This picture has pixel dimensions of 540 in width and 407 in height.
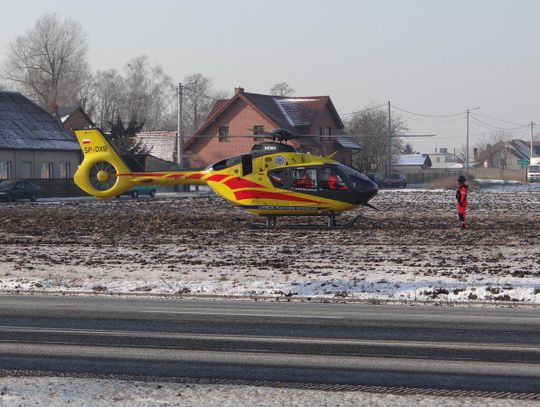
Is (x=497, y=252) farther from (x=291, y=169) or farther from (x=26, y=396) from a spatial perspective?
(x=26, y=396)

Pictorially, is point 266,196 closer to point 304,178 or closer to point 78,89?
point 304,178

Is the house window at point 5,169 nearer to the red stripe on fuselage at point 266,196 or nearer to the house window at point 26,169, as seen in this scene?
the house window at point 26,169

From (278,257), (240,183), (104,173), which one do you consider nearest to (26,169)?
(104,173)

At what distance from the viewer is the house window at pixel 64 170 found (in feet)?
219

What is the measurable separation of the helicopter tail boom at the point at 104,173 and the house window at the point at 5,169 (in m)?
30.2

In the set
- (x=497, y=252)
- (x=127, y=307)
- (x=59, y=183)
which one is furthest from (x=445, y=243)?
(x=59, y=183)

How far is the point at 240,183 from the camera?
29844 millimetres

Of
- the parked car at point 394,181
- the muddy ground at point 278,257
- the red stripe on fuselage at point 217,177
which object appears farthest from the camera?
the parked car at point 394,181

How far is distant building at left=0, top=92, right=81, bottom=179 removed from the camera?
61531 mm

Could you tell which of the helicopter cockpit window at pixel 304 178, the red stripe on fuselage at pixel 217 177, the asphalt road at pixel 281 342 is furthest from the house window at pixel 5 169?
the asphalt road at pixel 281 342

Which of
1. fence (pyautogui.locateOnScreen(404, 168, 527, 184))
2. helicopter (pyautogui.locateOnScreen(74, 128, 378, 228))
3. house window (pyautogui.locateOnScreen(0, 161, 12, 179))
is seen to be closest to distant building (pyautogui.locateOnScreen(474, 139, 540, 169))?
fence (pyautogui.locateOnScreen(404, 168, 527, 184))

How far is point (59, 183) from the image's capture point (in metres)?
62.3

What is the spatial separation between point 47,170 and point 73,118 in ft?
80.6

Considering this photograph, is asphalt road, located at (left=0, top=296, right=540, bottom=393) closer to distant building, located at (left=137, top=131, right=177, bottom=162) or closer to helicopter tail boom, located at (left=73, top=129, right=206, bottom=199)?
helicopter tail boom, located at (left=73, top=129, right=206, bottom=199)
